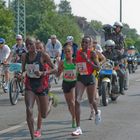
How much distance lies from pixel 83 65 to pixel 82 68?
0.06 m

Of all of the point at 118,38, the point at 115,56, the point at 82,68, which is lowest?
the point at 82,68

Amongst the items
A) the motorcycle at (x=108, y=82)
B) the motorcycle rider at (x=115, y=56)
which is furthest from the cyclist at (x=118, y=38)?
the motorcycle at (x=108, y=82)

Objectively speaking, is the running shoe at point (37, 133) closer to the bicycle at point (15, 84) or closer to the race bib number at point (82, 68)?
→ the race bib number at point (82, 68)

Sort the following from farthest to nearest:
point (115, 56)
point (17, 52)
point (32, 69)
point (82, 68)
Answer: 1. point (17, 52)
2. point (115, 56)
3. point (82, 68)
4. point (32, 69)

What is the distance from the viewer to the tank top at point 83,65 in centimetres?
973

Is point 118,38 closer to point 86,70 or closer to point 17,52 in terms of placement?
point 17,52

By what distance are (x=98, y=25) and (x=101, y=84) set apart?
587ft

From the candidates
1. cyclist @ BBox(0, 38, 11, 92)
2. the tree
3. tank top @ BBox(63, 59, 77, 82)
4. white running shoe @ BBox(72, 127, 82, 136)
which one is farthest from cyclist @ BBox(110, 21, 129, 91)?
the tree

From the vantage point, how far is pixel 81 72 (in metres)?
9.78

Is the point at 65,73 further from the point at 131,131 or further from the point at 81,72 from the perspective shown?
the point at 131,131

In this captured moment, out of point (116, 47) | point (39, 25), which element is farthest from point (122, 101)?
point (39, 25)

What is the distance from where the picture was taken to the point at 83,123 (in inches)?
424

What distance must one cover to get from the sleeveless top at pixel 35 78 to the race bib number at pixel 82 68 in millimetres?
944

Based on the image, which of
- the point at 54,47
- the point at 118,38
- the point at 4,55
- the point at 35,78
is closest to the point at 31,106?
the point at 35,78
